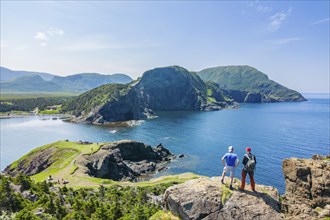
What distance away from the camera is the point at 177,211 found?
2158 centimetres

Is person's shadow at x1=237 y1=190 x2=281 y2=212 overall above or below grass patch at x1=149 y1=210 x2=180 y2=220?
above

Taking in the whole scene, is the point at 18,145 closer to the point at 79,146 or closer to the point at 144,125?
the point at 79,146

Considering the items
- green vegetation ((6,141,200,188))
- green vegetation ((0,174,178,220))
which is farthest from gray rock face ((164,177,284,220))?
green vegetation ((6,141,200,188))

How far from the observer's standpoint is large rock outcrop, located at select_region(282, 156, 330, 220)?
20861mm

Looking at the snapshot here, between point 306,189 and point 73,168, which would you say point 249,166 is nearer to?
point 306,189

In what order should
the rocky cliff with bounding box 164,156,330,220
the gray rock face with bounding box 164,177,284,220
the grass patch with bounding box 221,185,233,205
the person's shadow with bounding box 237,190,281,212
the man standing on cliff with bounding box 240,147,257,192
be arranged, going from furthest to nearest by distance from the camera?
the man standing on cliff with bounding box 240,147,257,192 < the person's shadow with bounding box 237,190,281,212 < the grass patch with bounding box 221,185,233,205 < the rocky cliff with bounding box 164,156,330,220 < the gray rock face with bounding box 164,177,284,220

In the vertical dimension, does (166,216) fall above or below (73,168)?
above

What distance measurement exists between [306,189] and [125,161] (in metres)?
91.3

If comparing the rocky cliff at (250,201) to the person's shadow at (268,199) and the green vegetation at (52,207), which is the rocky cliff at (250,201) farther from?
the green vegetation at (52,207)

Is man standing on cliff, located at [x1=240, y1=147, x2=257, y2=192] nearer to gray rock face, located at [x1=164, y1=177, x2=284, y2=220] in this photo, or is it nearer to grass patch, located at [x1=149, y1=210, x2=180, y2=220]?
gray rock face, located at [x1=164, y1=177, x2=284, y2=220]

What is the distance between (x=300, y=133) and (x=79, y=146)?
122322 millimetres

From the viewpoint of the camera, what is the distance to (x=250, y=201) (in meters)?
20.4

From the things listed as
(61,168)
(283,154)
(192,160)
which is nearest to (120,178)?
(61,168)

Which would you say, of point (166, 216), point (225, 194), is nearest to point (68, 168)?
point (166, 216)
